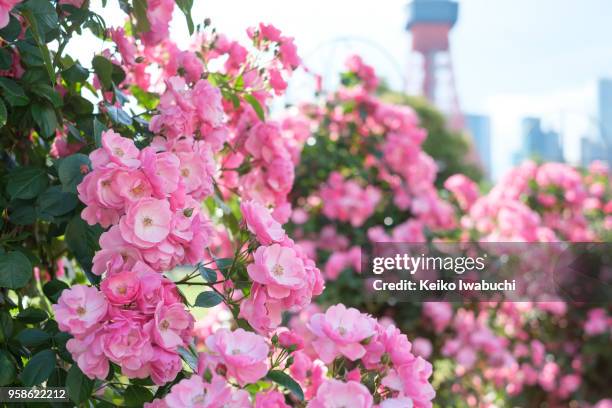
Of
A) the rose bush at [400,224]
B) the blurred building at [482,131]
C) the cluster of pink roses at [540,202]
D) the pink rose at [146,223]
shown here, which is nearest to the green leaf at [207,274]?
the pink rose at [146,223]

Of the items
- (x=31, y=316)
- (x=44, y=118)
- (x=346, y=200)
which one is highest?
(x=44, y=118)

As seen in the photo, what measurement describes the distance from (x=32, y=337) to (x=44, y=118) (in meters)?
0.26

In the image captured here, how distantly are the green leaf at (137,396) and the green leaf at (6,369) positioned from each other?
113 millimetres

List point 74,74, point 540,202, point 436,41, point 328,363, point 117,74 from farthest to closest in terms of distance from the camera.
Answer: point 436,41
point 540,202
point 117,74
point 74,74
point 328,363

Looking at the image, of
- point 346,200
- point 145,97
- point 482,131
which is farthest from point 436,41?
point 145,97

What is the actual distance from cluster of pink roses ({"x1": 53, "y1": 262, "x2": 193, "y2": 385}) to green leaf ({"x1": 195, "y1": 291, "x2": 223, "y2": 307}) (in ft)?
0.19

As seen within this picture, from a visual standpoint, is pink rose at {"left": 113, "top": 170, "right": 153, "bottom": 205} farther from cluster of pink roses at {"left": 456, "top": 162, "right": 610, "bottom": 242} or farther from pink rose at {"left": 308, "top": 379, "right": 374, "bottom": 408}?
cluster of pink roses at {"left": 456, "top": 162, "right": 610, "bottom": 242}

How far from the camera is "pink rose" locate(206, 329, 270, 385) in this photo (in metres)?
0.63

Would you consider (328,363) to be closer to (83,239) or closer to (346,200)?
(83,239)

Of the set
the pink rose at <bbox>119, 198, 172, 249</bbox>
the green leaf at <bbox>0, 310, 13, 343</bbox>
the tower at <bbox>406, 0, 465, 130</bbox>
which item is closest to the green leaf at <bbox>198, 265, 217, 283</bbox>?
the pink rose at <bbox>119, 198, 172, 249</bbox>

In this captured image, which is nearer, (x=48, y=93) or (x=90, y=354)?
(x=90, y=354)

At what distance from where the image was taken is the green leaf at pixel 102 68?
0.87m

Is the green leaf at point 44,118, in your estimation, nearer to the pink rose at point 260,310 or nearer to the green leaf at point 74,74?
the green leaf at point 74,74

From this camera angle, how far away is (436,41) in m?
19.8
